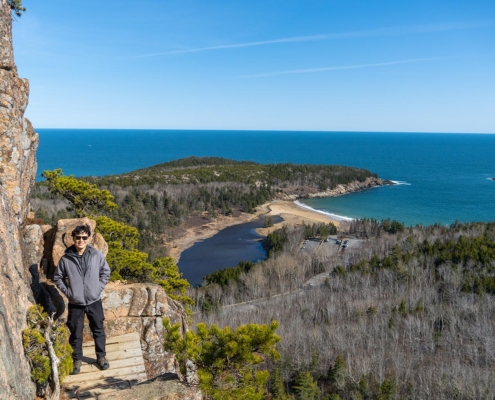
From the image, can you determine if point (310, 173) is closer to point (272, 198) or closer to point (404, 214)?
point (272, 198)

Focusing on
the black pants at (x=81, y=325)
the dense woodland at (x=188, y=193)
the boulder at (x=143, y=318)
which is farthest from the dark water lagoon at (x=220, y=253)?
the black pants at (x=81, y=325)

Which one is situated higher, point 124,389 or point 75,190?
point 75,190

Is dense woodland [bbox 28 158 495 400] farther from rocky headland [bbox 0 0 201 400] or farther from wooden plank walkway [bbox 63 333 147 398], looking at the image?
rocky headland [bbox 0 0 201 400]

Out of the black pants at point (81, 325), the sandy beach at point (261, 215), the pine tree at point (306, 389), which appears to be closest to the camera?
the black pants at point (81, 325)

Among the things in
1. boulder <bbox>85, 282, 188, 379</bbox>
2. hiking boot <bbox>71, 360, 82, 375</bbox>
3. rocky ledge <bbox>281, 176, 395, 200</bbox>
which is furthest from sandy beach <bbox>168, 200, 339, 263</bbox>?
hiking boot <bbox>71, 360, 82, 375</bbox>

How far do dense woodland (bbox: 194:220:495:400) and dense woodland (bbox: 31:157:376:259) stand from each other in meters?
14.5

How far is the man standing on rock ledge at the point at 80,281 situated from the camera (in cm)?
627

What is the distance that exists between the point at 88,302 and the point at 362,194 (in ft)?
285

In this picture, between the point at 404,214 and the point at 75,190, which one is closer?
the point at 75,190

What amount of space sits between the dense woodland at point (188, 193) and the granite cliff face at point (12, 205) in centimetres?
2981

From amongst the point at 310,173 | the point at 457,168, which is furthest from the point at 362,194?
A: the point at 457,168

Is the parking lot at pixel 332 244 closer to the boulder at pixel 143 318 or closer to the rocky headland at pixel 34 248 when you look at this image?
the boulder at pixel 143 318

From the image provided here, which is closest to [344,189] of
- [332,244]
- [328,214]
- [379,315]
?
[328,214]

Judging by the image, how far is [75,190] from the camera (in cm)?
1399
